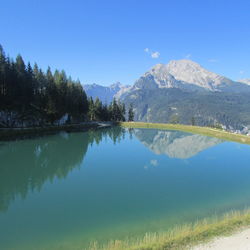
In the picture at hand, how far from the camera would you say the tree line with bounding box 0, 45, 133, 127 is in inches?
2190

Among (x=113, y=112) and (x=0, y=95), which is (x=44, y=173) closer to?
(x=0, y=95)

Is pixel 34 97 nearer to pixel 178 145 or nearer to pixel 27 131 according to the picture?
pixel 27 131

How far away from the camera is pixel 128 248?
29.0ft

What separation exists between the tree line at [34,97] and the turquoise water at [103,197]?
33.3 m

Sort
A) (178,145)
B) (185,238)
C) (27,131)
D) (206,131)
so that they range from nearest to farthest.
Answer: (185,238) < (178,145) < (27,131) < (206,131)

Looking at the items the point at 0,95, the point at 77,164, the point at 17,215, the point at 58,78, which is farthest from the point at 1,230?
the point at 58,78

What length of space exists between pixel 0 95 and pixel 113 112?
5941 centimetres

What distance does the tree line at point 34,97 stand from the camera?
5562 cm

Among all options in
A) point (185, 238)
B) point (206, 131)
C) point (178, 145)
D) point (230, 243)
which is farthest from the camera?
point (206, 131)

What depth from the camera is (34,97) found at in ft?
212

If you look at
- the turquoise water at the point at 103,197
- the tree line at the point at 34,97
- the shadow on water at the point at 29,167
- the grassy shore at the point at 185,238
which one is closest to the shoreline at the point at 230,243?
the grassy shore at the point at 185,238

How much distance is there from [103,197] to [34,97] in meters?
57.2

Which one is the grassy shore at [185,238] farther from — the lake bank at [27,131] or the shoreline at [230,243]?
the lake bank at [27,131]

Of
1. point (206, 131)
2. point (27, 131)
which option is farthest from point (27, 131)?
point (206, 131)
